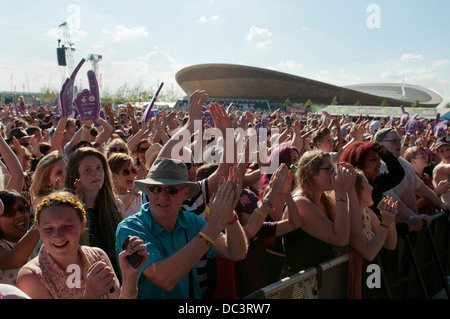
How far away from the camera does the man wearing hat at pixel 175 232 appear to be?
1.89 metres

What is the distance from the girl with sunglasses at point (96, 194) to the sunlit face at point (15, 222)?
0.40 m

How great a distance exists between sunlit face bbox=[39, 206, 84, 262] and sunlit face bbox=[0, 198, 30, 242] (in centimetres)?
68

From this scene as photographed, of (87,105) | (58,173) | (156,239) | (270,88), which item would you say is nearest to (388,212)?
(156,239)

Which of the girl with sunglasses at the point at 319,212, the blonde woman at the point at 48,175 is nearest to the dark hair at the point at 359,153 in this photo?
the girl with sunglasses at the point at 319,212

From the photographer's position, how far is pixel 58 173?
11.0 ft

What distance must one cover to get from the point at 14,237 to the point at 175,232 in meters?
1.14

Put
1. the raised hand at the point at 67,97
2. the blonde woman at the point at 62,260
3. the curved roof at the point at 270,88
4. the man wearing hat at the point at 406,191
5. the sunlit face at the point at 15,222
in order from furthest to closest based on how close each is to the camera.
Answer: the curved roof at the point at 270,88 → the raised hand at the point at 67,97 → the man wearing hat at the point at 406,191 → the sunlit face at the point at 15,222 → the blonde woman at the point at 62,260

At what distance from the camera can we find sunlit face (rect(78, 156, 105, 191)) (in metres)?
3.00

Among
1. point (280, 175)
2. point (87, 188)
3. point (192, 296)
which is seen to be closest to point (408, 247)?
point (280, 175)

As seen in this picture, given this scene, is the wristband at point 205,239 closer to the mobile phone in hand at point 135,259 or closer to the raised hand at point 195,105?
the mobile phone in hand at point 135,259

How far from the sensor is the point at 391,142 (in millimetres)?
4414

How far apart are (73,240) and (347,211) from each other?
1829 mm
